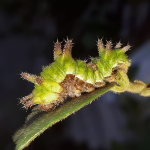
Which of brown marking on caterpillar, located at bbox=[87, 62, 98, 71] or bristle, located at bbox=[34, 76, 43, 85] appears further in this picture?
brown marking on caterpillar, located at bbox=[87, 62, 98, 71]

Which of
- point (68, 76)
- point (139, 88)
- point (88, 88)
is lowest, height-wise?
point (139, 88)

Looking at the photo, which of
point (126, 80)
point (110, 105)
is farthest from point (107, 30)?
point (126, 80)

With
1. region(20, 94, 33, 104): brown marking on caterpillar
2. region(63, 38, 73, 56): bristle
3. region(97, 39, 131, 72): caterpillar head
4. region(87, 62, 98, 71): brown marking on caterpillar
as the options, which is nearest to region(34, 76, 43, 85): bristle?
region(20, 94, 33, 104): brown marking on caterpillar

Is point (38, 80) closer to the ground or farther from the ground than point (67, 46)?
closer to the ground

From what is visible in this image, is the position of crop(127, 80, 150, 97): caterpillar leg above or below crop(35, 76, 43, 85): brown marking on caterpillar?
below

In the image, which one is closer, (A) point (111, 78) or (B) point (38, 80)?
(B) point (38, 80)

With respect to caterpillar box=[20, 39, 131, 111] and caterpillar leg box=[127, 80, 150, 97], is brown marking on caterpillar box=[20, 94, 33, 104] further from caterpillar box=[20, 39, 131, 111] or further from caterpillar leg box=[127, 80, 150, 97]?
caterpillar leg box=[127, 80, 150, 97]

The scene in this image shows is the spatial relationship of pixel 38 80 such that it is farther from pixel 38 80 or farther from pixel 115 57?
pixel 115 57

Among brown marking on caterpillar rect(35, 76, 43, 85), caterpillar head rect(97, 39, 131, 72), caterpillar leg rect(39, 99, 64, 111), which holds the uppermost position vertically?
caterpillar head rect(97, 39, 131, 72)

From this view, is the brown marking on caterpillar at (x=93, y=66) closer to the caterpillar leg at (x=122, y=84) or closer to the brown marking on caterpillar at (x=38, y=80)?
the caterpillar leg at (x=122, y=84)

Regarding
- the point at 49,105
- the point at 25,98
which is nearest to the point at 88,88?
the point at 49,105
